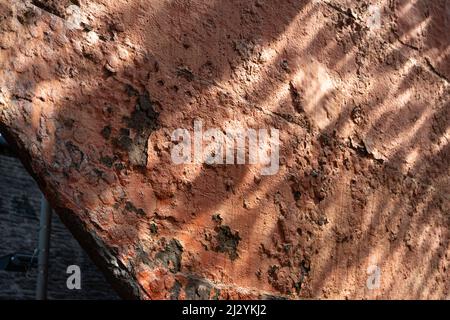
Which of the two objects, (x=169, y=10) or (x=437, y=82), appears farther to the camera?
(x=437, y=82)

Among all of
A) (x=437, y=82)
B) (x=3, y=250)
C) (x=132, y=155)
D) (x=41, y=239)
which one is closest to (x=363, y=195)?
(x=437, y=82)

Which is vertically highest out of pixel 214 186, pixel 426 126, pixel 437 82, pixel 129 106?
pixel 437 82

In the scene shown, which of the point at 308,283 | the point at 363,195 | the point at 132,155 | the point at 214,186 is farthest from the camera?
the point at 363,195

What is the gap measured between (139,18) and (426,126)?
1.70m

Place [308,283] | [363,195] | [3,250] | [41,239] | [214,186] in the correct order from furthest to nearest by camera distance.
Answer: [3,250] → [41,239] → [363,195] → [308,283] → [214,186]

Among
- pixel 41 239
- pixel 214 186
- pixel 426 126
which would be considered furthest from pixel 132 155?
pixel 41 239

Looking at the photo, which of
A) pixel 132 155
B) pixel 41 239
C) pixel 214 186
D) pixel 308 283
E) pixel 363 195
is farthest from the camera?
pixel 41 239

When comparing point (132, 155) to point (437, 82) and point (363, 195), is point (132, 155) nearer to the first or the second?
point (363, 195)

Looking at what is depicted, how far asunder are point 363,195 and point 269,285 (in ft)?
2.20

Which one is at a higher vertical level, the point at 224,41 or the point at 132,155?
the point at 224,41

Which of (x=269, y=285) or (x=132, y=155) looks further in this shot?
(x=269, y=285)

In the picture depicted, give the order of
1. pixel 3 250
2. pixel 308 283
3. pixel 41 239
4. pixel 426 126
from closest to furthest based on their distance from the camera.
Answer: pixel 308 283
pixel 426 126
pixel 41 239
pixel 3 250

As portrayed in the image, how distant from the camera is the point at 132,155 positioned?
2344 mm

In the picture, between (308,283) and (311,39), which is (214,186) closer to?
(308,283)
